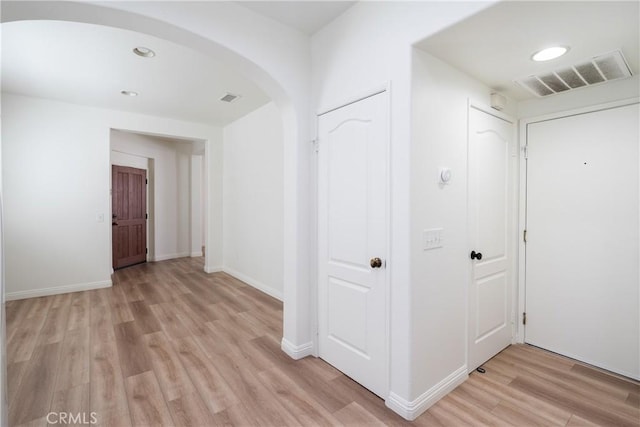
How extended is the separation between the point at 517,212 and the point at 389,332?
1.84 metres

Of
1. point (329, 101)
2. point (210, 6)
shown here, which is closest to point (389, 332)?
point (329, 101)

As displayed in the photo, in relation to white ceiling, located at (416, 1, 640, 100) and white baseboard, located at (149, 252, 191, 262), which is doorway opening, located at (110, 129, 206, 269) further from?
white ceiling, located at (416, 1, 640, 100)

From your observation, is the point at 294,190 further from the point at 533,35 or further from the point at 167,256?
the point at 167,256

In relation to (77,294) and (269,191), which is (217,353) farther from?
(77,294)

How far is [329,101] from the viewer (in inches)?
96.1

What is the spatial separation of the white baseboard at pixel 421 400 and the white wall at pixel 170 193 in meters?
6.61

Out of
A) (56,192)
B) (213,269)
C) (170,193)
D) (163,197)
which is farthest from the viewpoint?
(170,193)

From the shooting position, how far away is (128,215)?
249 inches

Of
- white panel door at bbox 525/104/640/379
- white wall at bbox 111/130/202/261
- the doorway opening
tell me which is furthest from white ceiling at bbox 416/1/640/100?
white wall at bbox 111/130/202/261

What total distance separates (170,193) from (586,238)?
24.6 feet

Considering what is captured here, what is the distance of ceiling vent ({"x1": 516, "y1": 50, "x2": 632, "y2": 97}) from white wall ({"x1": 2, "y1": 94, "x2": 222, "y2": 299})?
5261 mm

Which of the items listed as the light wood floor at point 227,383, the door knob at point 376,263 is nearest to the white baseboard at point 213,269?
the light wood floor at point 227,383

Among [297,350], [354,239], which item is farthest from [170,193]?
[354,239]

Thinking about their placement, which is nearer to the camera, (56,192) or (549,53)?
(549,53)
